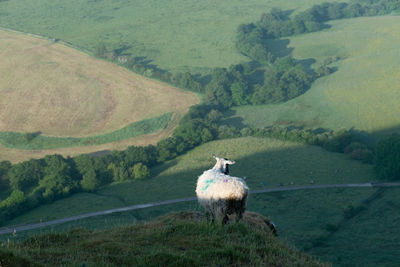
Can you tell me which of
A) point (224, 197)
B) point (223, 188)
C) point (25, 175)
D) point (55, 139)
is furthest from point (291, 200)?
point (55, 139)

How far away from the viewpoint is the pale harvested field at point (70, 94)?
136375 millimetres

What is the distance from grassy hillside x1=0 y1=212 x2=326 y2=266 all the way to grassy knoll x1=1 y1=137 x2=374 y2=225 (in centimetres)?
6374

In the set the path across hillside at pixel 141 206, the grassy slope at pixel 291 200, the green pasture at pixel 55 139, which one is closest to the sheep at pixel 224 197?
the grassy slope at pixel 291 200

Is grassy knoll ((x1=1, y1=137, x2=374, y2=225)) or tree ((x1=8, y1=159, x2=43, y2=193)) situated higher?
tree ((x1=8, y1=159, x2=43, y2=193))

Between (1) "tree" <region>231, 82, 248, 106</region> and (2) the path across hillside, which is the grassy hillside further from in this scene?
(1) "tree" <region>231, 82, 248, 106</region>

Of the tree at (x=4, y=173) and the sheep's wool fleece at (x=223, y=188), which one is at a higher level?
the sheep's wool fleece at (x=223, y=188)

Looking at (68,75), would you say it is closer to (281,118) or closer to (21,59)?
(21,59)

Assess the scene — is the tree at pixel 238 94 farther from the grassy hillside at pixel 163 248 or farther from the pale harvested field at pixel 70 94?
the grassy hillside at pixel 163 248

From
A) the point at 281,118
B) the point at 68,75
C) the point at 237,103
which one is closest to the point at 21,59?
the point at 68,75

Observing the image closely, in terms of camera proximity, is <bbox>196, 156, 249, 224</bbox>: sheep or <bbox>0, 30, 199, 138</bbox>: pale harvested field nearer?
<bbox>196, 156, 249, 224</bbox>: sheep

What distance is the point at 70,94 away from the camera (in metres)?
155

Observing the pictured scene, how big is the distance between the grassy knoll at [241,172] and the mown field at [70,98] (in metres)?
22.8

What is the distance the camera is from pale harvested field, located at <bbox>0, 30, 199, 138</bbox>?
136 m

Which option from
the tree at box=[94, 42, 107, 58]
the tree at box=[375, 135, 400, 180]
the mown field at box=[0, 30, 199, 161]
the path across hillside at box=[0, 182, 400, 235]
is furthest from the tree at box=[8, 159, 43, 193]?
the tree at box=[94, 42, 107, 58]
